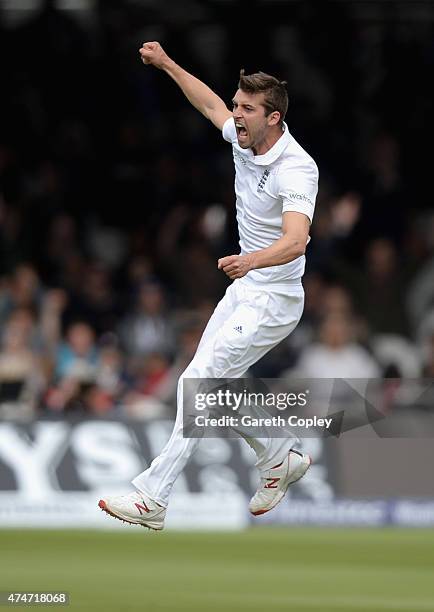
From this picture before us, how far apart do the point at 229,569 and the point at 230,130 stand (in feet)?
16.7

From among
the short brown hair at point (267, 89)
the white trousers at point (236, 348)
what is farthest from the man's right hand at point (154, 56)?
the white trousers at point (236, 348)

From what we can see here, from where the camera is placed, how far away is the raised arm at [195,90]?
897 cm

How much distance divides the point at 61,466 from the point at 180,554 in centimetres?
156

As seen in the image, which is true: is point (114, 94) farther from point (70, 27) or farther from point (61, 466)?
point (61, 466)

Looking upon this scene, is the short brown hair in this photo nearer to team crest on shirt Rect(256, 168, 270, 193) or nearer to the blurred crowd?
team crest on shirt Rect(256, 168, 270, 193)

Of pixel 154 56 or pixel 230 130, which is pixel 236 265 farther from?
pixel 154 56

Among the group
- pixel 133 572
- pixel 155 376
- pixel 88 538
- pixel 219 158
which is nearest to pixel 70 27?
pixel 219 158

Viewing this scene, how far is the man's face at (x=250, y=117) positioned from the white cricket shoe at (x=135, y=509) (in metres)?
1.97

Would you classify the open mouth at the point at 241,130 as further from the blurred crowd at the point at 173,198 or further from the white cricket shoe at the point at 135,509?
the blurred crowd at the point at 173,198

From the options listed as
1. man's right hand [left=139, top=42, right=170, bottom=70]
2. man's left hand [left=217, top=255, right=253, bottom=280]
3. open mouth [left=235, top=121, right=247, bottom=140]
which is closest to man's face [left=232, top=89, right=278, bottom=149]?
open mouth [left=235, top=121, right=247, bottom=140]

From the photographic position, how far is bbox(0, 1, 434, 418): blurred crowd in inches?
605

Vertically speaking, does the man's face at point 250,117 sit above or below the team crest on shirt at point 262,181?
above

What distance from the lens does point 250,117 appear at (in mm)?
8453

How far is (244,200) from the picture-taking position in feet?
29.0
